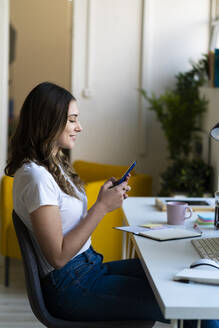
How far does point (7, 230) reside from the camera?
3.58m

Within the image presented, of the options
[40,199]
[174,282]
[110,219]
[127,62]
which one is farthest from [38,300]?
[127,62]

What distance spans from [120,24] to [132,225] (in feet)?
8.98

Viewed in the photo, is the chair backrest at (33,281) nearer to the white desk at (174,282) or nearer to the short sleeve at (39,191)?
the short sleeve at (39,191)

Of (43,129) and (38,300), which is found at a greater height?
(43,129)

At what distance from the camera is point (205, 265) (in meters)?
1.55

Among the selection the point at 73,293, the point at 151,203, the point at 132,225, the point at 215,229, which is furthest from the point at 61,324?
the point at 151,203

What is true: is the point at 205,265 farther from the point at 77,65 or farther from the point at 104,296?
the point at 77,65

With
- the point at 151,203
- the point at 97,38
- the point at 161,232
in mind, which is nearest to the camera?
the point at 161,232

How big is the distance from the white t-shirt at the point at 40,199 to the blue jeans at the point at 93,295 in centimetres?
5

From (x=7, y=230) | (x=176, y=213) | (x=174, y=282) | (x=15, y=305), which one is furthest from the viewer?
(x=7, y=230)

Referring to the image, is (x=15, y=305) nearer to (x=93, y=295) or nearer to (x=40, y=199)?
(x=93, y=295)

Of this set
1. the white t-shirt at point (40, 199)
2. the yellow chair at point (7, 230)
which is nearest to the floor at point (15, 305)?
the yellow chair at point (7, 230)

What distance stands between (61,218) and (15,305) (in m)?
1.69

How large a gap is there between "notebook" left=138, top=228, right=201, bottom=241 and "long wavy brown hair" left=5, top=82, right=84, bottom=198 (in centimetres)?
34
